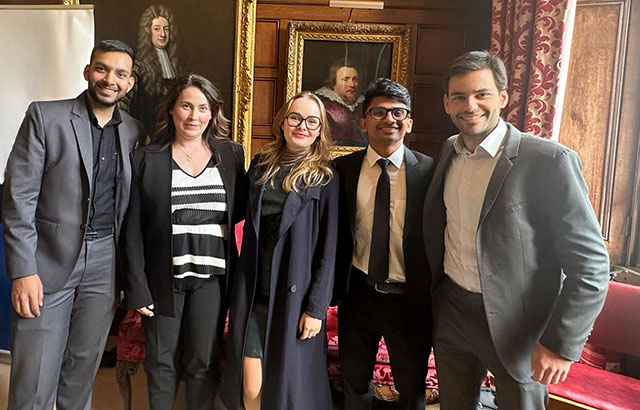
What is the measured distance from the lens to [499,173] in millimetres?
1399

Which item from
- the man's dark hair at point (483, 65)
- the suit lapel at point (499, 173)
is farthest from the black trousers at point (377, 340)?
the man's dark hair at point (483, 65)

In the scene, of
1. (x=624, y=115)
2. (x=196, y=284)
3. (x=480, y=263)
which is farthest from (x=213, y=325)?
(x=624, y=115)

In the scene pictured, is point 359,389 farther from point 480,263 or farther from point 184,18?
point 184,18

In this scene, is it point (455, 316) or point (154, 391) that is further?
point (154, 391)

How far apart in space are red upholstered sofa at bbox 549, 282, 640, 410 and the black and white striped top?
1603 mm

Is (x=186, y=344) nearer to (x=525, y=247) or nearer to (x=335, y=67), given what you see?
(x=525, y=247)

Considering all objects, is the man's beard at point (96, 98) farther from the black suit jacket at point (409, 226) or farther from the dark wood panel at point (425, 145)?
the dark wood panel at point (425, 145)

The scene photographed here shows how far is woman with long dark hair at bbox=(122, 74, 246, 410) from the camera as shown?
67.4 inches

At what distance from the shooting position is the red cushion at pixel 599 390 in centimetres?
177

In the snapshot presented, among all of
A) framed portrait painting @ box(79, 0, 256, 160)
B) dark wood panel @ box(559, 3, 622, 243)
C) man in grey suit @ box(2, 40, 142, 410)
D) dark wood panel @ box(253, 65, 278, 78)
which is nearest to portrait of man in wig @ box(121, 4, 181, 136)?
framed portrait painting @ box(79, 0, 256, 160)

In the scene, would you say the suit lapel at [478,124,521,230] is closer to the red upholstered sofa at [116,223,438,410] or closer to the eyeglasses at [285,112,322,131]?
the eyeglasses at [285,112,322,131]

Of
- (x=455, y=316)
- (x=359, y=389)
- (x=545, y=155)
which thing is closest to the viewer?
(x=545, y=155)

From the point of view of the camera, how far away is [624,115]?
232 cm

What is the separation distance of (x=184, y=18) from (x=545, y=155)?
2.69 metres
